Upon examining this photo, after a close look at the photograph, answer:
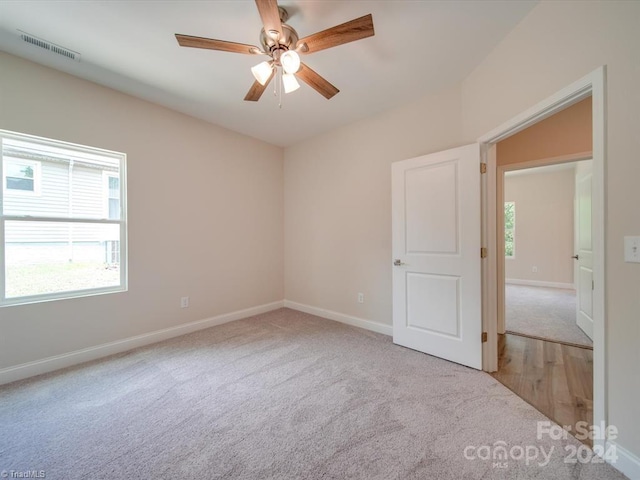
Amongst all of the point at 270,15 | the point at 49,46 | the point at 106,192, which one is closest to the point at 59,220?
the point at 106,192

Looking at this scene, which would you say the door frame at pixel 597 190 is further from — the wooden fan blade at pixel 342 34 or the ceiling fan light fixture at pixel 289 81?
the ceiling fan light fixture at pixel 289 81

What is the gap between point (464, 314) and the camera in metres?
2.32

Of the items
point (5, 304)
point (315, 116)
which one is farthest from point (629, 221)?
point (5, 304)

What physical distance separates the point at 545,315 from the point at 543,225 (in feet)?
11.2

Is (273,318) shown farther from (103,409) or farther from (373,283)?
(103,409)

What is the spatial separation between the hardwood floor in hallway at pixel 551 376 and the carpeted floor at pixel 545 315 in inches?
13.4

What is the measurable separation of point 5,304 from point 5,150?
1.31 m

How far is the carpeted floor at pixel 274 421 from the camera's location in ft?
4.35

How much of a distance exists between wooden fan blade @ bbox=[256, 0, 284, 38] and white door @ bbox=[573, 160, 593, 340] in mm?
3909

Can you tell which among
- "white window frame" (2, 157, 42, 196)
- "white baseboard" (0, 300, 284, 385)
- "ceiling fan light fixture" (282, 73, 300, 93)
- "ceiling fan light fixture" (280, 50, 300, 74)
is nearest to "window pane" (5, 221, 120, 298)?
"white window frame" (2, 157, 42, 196)

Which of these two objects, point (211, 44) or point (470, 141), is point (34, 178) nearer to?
point (211, 44)

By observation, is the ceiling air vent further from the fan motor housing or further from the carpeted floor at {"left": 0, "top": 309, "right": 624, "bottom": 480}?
the carpeted floor at {"left": 0, "top": 309, "right": 624, "bottom": 480}

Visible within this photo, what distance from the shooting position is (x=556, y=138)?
2.89 meters

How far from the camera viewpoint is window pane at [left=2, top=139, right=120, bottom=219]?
87.0 inches
